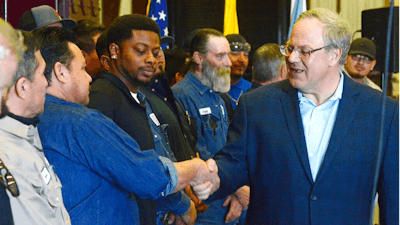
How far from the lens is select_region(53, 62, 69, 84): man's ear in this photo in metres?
1.80

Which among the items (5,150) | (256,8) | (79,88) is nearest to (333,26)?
(79,88)

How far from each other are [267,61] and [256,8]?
346cm

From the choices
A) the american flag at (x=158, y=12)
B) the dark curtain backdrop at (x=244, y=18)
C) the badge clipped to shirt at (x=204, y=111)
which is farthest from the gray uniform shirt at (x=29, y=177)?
the dark curtain backdrop at (x=244, y=18)

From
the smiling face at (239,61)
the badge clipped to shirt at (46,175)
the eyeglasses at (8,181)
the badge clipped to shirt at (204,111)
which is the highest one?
the eyeglasses at (8,181)

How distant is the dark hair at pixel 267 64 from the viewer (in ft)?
14.8

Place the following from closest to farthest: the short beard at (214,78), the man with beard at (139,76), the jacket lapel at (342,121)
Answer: the jacket lapel at (342,121), the man with beard at (139,76), the short beard at (214,78)

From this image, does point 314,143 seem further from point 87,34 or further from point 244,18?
point 244,18

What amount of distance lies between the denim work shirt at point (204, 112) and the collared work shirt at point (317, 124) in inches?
50.7

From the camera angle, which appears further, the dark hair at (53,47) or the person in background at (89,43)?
the person in background at (89,43)

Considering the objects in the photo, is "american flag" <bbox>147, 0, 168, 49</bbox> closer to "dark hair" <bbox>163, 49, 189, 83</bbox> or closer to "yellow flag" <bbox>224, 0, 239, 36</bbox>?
"yellow flag" <bbox>224, 0, 239, 36</bbox>

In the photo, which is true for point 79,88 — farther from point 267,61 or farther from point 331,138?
point 267,61

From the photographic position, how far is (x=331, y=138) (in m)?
1.93

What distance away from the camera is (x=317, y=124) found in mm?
2033

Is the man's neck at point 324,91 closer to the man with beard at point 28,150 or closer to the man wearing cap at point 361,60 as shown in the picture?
the man with beard at point 28,150
